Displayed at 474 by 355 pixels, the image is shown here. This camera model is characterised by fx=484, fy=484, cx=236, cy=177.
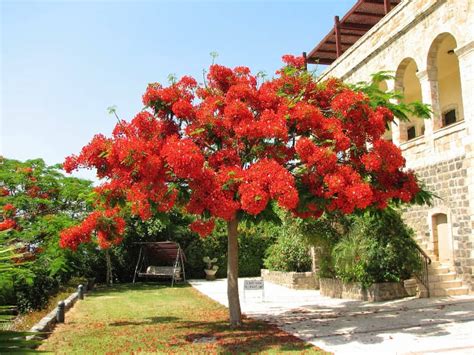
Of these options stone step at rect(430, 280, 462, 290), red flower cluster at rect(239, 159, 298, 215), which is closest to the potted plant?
stone step at rect(430, 280, 462, 290)

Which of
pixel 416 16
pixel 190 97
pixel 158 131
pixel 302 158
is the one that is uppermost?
pixel 416 16

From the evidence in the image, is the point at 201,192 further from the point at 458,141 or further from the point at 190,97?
the point at 458,141

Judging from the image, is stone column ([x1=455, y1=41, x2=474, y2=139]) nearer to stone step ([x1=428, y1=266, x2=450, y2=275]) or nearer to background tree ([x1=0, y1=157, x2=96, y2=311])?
stone step ([x1=428, y1=266, x2=450, y2=275])

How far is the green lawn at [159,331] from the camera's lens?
24.9ft

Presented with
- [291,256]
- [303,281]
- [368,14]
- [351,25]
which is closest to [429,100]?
[368,14]

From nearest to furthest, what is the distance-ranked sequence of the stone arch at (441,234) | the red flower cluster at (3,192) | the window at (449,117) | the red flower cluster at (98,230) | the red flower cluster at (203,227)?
the red flower cluster at (203,227) → the red flower cluster at (98,230) → the stone arch at (441,234) → the red flower cluster at (3,192) → the window at (449,117)

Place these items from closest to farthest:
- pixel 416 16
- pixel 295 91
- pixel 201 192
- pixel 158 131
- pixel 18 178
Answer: pixel 201 192
pixel 158 131
pixel 295 91
pixel 416 16
pixel 18 178

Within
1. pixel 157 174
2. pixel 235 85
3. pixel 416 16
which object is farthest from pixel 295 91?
pixel 416 16

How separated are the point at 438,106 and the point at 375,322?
772cm

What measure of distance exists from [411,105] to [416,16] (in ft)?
18.1

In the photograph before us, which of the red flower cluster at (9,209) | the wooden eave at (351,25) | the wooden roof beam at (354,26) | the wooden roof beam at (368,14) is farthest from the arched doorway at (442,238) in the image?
the red flower cluster at (9,209)

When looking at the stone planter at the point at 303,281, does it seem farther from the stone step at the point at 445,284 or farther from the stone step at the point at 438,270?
the stone step at the point at 445,284

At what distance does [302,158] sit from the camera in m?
7.66

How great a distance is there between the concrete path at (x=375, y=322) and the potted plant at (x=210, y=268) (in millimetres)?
8126
